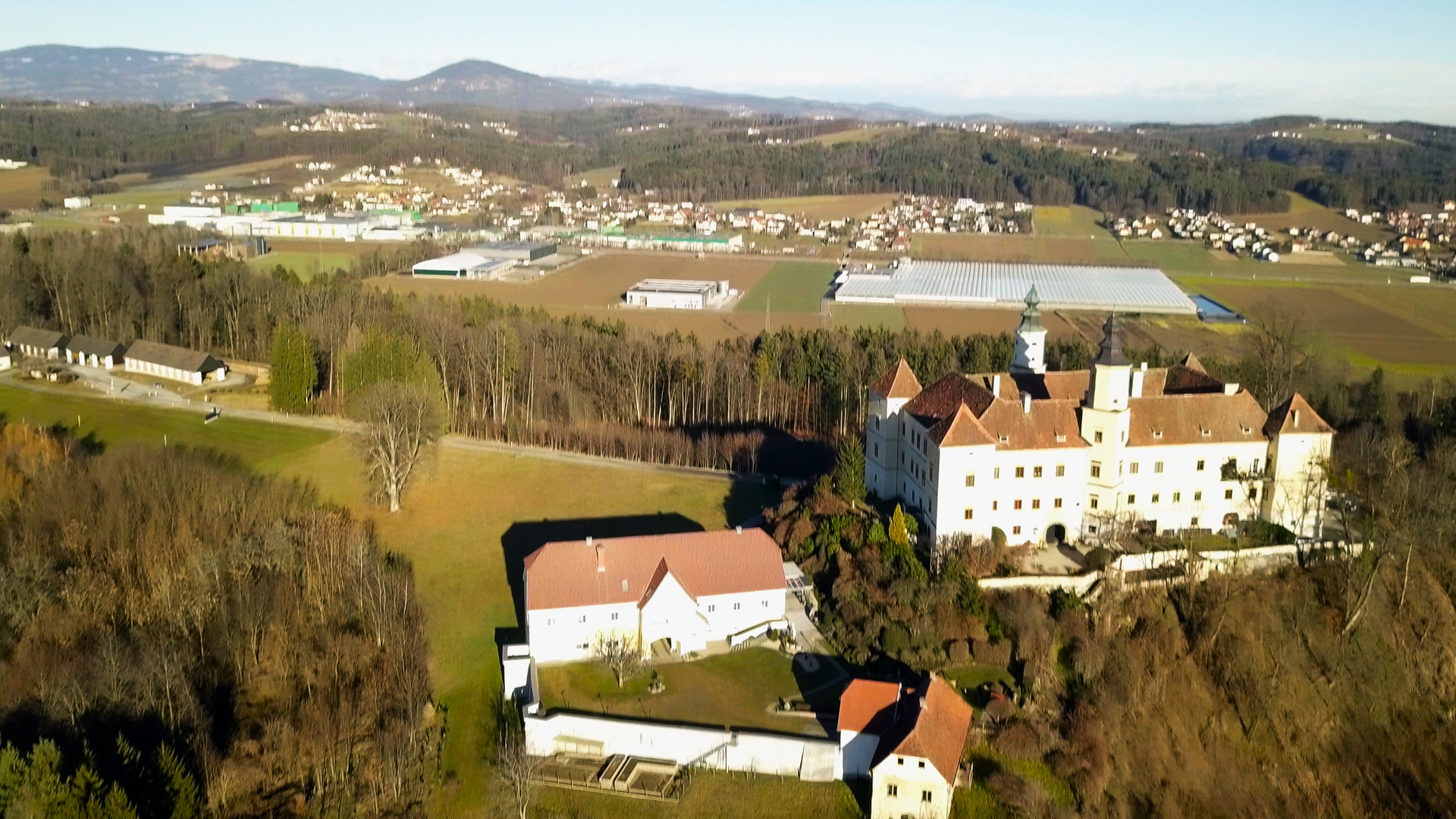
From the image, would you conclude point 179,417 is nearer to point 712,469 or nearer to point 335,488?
point 335,488

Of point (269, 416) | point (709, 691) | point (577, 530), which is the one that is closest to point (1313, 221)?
point (577, 530)

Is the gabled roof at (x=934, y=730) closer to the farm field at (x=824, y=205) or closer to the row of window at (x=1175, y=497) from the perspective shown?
the row of window at (x=1175, y=497)

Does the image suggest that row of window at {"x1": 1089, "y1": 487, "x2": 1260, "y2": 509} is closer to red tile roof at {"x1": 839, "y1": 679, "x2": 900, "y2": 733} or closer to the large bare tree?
red tile roof at {"x1": 839, "y1": 679, "x2": 900, "y2": 733}

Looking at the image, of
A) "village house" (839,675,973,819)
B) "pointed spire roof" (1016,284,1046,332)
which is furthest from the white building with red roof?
"pointed spire roof" (1016,284,1046,332)

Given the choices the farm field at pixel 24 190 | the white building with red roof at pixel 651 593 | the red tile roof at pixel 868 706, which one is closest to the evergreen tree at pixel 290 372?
the white building with red roof at pixel 651 593

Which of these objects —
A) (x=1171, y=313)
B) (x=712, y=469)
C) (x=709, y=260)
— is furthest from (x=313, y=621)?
(x=709, y=260)
